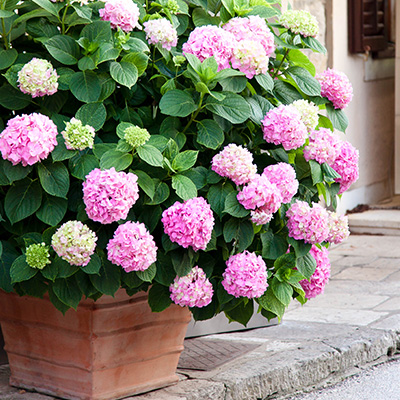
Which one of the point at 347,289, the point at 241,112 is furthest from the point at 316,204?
the point at 347,289

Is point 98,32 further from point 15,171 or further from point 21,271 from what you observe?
point 21,271

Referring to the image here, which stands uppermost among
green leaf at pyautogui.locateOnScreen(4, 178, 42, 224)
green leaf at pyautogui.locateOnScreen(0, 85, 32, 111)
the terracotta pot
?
green leaf at pyautogui.locateOnScreen(0, 85, 32, 111)

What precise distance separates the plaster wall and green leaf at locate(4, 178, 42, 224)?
12.8 ft

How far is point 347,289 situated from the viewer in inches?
184

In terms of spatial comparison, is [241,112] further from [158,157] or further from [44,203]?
[44,203]

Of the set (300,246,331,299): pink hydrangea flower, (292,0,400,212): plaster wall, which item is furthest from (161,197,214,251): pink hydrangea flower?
(292,0,400,212): plaster wall

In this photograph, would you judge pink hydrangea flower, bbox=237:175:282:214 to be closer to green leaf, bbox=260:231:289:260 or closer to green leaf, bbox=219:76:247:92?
green leaf, bbox=260:231:289:260

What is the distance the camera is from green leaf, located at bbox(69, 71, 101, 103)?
2.57 meters

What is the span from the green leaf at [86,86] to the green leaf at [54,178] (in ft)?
0.71

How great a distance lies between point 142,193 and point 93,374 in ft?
2.09

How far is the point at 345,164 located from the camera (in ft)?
9.65

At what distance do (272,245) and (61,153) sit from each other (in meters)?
0.76

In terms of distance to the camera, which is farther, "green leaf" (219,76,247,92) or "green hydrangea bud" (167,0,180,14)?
"green hydrangea bud" (167,0,180,14)

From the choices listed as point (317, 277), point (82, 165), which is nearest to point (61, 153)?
point (82, 165)
